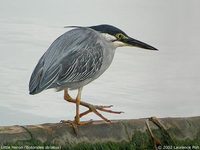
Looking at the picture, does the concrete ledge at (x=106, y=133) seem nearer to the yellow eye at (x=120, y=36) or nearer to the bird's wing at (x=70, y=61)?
the bird's wing at (x=70, y=61)

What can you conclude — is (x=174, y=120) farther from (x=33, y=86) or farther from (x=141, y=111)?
(x=33, y=86)

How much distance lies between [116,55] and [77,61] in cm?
27

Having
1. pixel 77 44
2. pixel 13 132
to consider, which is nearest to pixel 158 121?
pixel 77 44

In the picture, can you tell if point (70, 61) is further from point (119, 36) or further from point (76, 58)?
point (119, 36)

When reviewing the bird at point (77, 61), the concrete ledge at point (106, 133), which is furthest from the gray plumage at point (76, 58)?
the concrete ledge at point (106, 133)

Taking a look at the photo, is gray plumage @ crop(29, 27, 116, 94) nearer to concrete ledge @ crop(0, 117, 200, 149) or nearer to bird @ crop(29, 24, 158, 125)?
bird @ crop(29, 24, 158, 125)

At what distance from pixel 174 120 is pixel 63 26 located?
434 millimetres

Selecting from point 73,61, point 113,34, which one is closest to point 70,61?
point 73,61

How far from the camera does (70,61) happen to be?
1.25 metres

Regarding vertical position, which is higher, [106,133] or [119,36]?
[119,36]

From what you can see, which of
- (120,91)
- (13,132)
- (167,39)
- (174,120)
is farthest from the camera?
(167,39)

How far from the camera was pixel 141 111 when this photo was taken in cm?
154

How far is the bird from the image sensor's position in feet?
4.04

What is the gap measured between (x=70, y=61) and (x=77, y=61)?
0.06ft
